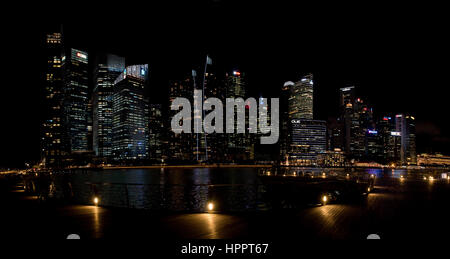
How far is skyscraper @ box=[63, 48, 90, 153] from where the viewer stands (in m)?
183

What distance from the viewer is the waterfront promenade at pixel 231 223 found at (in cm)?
830

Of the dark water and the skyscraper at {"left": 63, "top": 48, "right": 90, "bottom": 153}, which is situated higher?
the skyscraper at {"left": 63, "top": 48, "right": 90, "bottom": 153}

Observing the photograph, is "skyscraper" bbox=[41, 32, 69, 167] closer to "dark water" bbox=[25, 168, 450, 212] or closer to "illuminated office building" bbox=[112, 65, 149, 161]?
"illuminated office building" bbox=[112, 65, 149, 161]

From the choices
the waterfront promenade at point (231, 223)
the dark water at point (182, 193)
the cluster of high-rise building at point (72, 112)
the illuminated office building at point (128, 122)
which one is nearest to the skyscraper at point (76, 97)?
the cluster of high-rise building at point (72, 112)

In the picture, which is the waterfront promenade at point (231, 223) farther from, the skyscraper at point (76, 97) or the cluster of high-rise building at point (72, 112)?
the skyscraper at point (76, 97)

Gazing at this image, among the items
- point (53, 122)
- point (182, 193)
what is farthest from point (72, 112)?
point (182, 193)

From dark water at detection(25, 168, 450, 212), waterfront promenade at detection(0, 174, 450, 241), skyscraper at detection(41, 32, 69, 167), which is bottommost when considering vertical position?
dark water at detection(25, 168, 450, 212)

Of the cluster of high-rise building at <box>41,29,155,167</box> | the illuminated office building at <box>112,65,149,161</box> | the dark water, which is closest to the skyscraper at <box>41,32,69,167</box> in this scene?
the cluster of high-rise building at <box>41,29,155,167</box>

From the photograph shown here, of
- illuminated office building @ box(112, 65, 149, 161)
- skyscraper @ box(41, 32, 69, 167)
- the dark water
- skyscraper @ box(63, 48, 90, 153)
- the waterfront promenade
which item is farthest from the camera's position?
illuminated office building @ box(112, 65, 149, 161)

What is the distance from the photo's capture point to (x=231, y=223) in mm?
9742

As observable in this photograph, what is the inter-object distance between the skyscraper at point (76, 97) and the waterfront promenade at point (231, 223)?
188026mm

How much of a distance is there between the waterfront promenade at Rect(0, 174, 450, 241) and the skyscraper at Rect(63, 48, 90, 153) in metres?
188

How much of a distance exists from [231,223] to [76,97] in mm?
199243

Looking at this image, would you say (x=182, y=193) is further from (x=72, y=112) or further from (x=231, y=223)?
(x=72, y=112)
